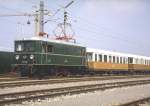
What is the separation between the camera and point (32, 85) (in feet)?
69.0

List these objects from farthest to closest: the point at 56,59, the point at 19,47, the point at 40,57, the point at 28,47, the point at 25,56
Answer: the point at 56,59, the point at 19,47, the point at 28,47, the point at 25,56, the point at 40,57

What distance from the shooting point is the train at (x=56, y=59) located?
2744cm

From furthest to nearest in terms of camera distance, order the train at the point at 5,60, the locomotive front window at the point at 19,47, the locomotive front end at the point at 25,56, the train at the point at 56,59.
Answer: the train at the point at 5,60 < the locomotive front window at the point at 19,47 < the train at the point at 56,59 < the locomotive front end at the point at 25,56

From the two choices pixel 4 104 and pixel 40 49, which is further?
pixel 40 49

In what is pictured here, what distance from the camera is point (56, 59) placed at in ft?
95.8

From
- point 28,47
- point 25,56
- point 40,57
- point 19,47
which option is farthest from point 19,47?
point 40,57

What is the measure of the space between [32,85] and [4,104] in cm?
856

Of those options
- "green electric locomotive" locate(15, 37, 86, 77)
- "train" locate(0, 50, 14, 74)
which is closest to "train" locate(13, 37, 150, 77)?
"green electric locomotive" locate(15, 37, 86, 77)

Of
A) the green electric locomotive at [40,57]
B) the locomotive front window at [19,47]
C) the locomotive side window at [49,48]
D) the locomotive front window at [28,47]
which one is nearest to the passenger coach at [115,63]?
the green electric locomotive at [40,57]

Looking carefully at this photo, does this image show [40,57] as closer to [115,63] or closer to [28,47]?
[28,47]

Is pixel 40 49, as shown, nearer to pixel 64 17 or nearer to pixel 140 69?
pixel 64 17

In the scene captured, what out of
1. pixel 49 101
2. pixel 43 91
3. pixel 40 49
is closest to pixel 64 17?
pixel 40 49

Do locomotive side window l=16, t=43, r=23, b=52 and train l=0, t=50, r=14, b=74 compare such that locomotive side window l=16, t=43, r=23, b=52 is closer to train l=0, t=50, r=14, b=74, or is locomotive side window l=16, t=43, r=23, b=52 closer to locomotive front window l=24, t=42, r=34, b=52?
locomotive front window l=24, t=42, r=34, b=52

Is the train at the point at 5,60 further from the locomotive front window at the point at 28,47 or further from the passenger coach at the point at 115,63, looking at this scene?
the passenger coach at the point at 115,63
